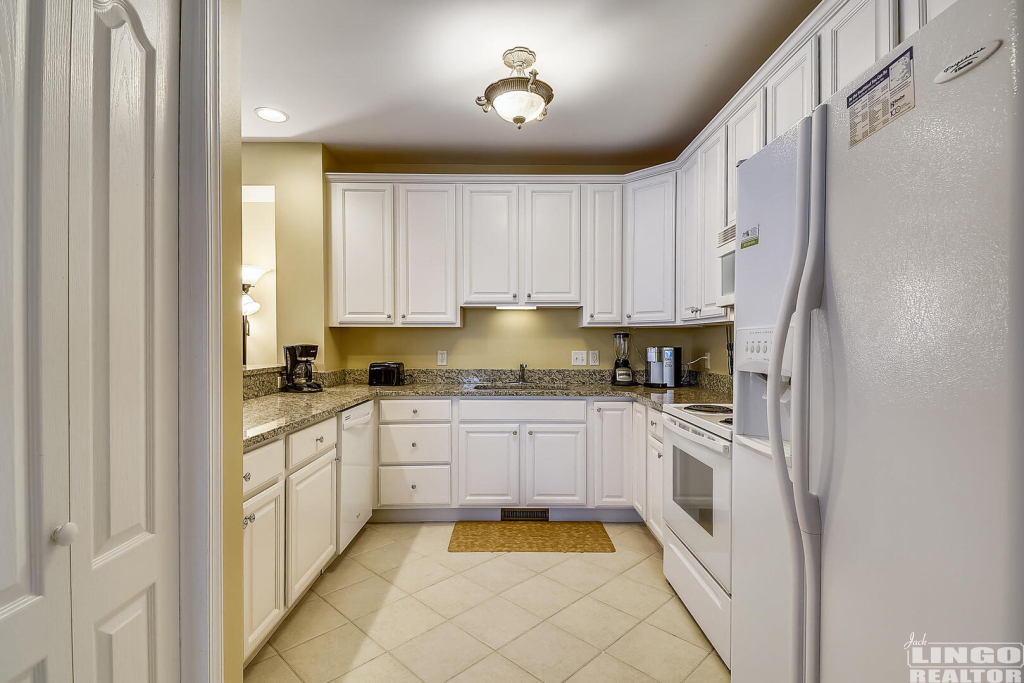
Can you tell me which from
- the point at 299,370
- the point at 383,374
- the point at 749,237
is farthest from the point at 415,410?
the point at 749,237

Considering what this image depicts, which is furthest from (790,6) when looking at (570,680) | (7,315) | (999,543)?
(570,680)

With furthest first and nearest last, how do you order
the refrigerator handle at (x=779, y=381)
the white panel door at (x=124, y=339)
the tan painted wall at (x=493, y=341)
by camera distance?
the tan painted wall at (x=493, y=341)
the refrigerator handle at (x=779, y=381)
the white panel door at (x=124, y=339)

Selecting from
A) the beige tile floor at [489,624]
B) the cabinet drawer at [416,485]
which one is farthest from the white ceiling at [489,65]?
the beige tile floor at [489,624]

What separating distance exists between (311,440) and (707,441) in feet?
5.65

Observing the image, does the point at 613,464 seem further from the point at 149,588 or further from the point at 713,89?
the point at 149,588

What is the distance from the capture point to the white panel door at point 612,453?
305 cm

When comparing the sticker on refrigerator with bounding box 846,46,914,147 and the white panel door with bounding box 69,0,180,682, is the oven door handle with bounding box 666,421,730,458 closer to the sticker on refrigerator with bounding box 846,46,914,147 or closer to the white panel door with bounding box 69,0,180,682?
the sticker on refrigerator with bounding box 846,46,914,147

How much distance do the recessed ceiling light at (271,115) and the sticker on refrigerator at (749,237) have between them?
2.73 meters

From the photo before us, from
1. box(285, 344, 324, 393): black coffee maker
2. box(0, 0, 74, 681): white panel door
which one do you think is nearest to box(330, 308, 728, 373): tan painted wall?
box(285, 344, 324, 393): black coffee maker

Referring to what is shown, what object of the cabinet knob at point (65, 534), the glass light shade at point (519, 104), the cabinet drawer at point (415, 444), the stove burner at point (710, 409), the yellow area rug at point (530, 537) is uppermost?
the glass light shade at point (519, 104)

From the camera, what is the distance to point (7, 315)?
25.2 inches

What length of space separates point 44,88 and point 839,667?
172cm

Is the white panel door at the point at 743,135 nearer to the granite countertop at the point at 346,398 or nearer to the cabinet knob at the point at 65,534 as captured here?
the granite countertop at the point at 346,398

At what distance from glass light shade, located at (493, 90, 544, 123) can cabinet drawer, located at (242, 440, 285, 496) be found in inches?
70.3
